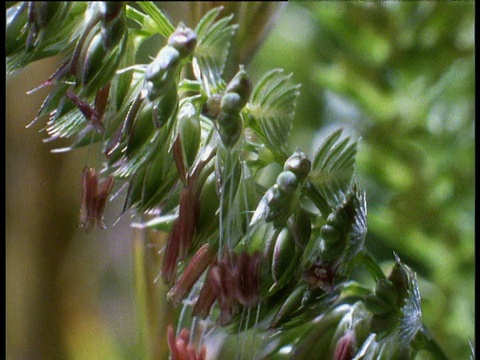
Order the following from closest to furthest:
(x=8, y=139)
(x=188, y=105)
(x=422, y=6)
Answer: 1. (x=188, y=105)
2. (x=422, y=6)
3. (x=8, y=139)

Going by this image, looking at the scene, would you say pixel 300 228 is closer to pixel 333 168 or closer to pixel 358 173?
pixel 333 168

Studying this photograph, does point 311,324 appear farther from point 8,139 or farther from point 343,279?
point 8,139

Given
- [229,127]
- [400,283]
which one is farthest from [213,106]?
[400,283]

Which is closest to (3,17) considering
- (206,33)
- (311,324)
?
(206,33)

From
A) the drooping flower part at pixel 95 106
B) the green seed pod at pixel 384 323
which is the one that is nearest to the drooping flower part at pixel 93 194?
the drooping flower part at pixel 95 106

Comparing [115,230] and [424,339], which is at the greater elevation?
[424,339]

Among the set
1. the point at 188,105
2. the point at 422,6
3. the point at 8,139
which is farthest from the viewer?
the point at 8,139

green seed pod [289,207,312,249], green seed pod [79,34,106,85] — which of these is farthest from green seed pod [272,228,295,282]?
green seed pod [79,34,106,85]
